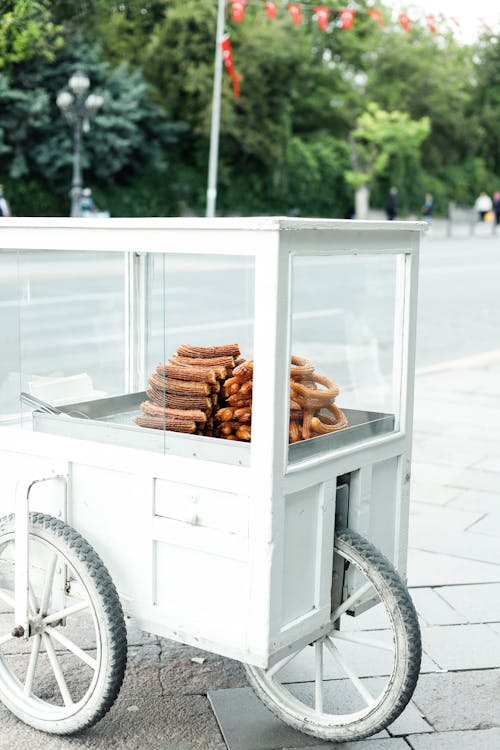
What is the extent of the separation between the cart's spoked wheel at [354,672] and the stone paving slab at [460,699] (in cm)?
17

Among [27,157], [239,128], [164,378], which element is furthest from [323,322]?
[239,128]

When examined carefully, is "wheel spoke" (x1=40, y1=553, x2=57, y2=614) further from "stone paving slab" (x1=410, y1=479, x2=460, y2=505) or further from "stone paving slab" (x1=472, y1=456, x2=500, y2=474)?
"stone paving slab" (x1=472, y1=456, x2=500, y2=474)

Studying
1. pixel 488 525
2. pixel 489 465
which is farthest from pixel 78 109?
pixel 488 525

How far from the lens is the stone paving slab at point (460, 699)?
11.1 ft

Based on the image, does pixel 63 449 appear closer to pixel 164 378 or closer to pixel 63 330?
pixel 164 378

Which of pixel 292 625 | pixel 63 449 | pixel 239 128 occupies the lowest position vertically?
pixel 292 625

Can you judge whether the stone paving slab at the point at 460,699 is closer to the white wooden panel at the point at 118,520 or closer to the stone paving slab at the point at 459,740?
the stone paving slab at the point at 459,740

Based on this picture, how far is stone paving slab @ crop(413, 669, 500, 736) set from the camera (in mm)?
3381

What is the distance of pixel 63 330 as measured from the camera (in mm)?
4086

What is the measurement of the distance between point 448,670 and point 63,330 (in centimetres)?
201

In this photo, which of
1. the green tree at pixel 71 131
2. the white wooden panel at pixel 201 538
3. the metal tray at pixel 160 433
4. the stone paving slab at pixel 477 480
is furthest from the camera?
the green tree at pixel 71 131

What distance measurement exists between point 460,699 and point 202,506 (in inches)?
50.2

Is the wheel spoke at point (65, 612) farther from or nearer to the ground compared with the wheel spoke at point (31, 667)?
farther from the ground

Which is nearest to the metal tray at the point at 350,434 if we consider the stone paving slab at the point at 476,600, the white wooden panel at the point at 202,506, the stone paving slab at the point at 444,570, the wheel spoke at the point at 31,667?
the white wooden panel at the point at 202,506
